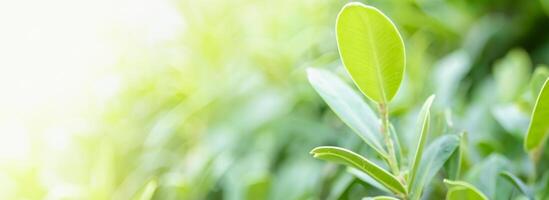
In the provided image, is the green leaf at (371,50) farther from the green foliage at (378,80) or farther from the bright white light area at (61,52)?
the bright white light area at (61,52)

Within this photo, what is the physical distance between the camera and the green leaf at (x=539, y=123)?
610 millimetres

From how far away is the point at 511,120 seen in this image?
804 mm

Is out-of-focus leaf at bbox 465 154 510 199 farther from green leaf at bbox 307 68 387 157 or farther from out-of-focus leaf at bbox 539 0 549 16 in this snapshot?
out-of-focus leaf at bbox 539 0 549 16

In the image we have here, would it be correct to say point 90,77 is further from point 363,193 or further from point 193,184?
point 363,193

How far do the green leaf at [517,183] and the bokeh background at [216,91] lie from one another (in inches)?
2.3

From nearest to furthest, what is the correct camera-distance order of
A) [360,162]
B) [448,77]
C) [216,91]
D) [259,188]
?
[360,162] < [259,188] < [448,77] < [216,91]

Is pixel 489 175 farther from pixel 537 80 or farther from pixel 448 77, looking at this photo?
pixel 448 77

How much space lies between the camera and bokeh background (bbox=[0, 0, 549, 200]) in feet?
2.88

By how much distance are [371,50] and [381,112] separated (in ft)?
0.19

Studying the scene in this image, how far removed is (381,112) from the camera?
617mm

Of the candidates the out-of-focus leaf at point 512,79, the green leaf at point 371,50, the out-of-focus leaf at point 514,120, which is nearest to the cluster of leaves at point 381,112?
the green leaf at point 371,50

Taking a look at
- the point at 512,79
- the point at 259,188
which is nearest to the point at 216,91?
the point at 259,188

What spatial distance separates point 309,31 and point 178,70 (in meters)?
0.23

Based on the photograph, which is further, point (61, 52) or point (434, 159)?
point (61, 52)
